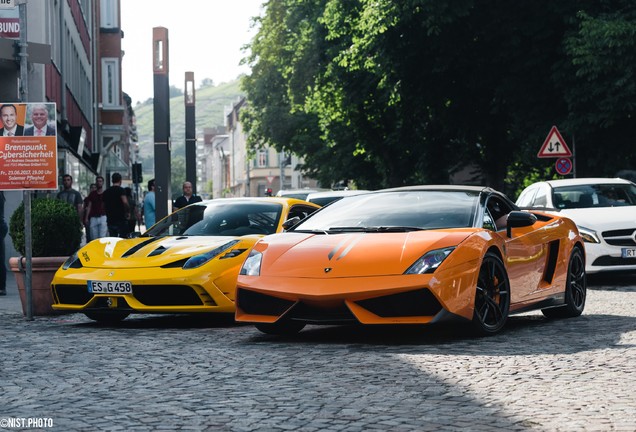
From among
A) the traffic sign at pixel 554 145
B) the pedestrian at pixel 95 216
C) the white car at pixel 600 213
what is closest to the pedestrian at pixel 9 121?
the white car at pixel 600 213

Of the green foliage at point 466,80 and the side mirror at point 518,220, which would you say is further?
the green foliage at point 466,80

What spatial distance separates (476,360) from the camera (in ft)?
27.6

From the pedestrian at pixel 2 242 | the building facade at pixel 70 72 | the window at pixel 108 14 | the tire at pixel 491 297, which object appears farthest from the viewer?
the window at pixel 108 14

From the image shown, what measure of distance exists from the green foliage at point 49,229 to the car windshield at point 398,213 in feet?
12.3

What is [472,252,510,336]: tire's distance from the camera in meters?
9.88

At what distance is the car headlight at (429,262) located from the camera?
9336 millimetres

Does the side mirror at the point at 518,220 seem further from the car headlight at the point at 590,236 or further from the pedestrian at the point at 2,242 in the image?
the pedestrian at the point at 2,242

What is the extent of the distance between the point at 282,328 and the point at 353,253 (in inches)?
46.4

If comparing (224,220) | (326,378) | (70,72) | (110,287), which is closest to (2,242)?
(224,220)

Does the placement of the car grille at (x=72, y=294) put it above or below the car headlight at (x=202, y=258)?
below

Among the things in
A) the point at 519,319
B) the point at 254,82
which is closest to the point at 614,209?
the point at 519,319

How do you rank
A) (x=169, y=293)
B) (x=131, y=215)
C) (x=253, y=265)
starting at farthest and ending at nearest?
(x=131, y=215)
(x=169, y=293)
(x=253, y=265)

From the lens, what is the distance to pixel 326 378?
7625 mm

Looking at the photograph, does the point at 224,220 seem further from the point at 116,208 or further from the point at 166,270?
the point at 116,208
